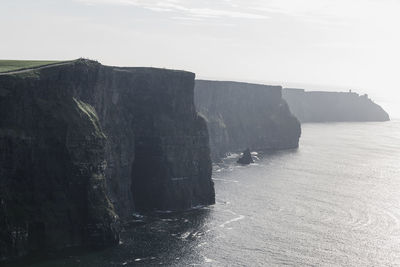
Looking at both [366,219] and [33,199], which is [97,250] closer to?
[33,199]

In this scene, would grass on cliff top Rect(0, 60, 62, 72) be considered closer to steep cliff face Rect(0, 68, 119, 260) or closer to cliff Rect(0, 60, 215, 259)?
cliff Rect(0, 60, 215, 259)

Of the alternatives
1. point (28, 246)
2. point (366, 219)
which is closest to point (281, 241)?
point (366, 219)

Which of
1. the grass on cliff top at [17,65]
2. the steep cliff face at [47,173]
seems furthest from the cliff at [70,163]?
the grass on cliff top at [17,65]

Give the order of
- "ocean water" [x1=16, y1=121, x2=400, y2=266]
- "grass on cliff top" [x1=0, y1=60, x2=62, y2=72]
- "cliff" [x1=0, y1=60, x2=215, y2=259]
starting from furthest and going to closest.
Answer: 1. "grass on cliff top" [x1=0, y1=60, x2=62, y2=72]
2. "ocean water" [x1=16, y1=121, x2=400, y2=266]
3. "cliff" [x1=0, y1=60, x2=215, y2=259]

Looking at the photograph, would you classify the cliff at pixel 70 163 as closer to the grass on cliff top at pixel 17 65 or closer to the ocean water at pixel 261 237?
the ocean water at pixel 261 237

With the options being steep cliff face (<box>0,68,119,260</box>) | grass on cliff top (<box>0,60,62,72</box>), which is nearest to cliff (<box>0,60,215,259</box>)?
steep cliff face (<box>0,68,119,260</box>)

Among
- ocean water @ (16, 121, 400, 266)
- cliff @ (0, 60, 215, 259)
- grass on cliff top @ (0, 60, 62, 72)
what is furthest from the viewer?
grass on cliff top @ (0, 60, 62, 72)

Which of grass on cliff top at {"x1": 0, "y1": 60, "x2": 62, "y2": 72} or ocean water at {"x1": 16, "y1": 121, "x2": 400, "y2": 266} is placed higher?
grass on cliff top at {"x1": 0, "y1": 60, "x2": 62, "y2": 72}
